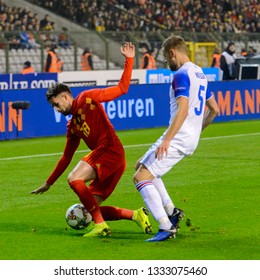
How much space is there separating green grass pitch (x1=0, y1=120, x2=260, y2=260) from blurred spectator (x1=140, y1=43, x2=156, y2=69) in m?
14.9

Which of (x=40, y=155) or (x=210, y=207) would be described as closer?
(x=210, y=207)

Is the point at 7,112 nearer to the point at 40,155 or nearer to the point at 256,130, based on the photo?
the point at 40,155

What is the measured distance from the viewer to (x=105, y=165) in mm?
10117

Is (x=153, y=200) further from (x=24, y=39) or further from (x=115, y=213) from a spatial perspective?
(x=24, y=39)

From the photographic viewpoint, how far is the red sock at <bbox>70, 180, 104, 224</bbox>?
985 centimetres

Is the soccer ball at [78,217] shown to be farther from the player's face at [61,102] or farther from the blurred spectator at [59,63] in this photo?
the blurred spectator at [59,63]

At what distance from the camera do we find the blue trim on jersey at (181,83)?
940 cm

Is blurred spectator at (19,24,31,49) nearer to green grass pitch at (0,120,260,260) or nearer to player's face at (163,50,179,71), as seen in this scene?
green grass pitch at (0,120,260,260)

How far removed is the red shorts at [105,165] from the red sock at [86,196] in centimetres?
30

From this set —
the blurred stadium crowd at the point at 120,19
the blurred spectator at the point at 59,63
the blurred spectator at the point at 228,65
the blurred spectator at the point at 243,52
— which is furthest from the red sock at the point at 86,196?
the blurred spectator at the point at 243,52

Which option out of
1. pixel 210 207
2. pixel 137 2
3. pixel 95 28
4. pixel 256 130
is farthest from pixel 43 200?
pixel 137 2

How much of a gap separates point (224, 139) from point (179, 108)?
1376 centimetres

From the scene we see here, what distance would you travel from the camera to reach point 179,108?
9328mm

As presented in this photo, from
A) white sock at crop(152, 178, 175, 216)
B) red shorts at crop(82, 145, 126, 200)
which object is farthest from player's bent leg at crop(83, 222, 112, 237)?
white sock at crop(152, 178, 175, 216)
